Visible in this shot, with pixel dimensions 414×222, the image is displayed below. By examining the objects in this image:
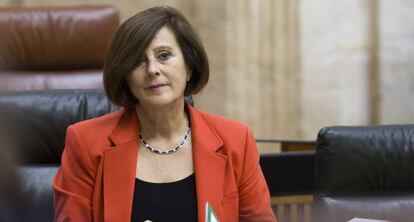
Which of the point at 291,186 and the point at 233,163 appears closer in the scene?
the point at 233,163

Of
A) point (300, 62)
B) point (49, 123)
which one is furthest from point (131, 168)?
point (300, 62)

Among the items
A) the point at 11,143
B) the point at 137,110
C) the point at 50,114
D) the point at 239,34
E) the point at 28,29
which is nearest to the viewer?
the point at 11,143

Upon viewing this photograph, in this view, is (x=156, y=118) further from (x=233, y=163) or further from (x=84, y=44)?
(x=84, y=44)

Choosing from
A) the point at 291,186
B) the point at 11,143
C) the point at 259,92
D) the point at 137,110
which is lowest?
the point at 291,186

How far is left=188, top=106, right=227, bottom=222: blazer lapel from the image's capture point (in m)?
1.45

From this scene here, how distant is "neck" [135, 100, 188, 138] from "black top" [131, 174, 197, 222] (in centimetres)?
15

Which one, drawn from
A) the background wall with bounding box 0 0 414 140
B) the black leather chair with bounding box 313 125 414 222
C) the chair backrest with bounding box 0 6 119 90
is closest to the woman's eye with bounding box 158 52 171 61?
the black leather chair with bounding box 313 125 414 222

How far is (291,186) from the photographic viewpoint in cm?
205

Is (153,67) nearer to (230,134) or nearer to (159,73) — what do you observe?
(159,73)

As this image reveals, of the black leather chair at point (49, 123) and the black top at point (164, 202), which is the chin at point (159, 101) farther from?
the black leather chair at point (49, 123)

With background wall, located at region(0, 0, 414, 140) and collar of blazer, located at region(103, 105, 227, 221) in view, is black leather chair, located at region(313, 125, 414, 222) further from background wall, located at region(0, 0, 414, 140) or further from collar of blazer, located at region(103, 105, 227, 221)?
background wall, located at region(0, 0, 414, 140)

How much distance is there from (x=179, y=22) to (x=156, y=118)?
26 centimetres

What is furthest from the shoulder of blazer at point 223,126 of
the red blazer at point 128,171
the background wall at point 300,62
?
the background wall at point 300,62

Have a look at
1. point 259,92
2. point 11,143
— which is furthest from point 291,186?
point 11,143
